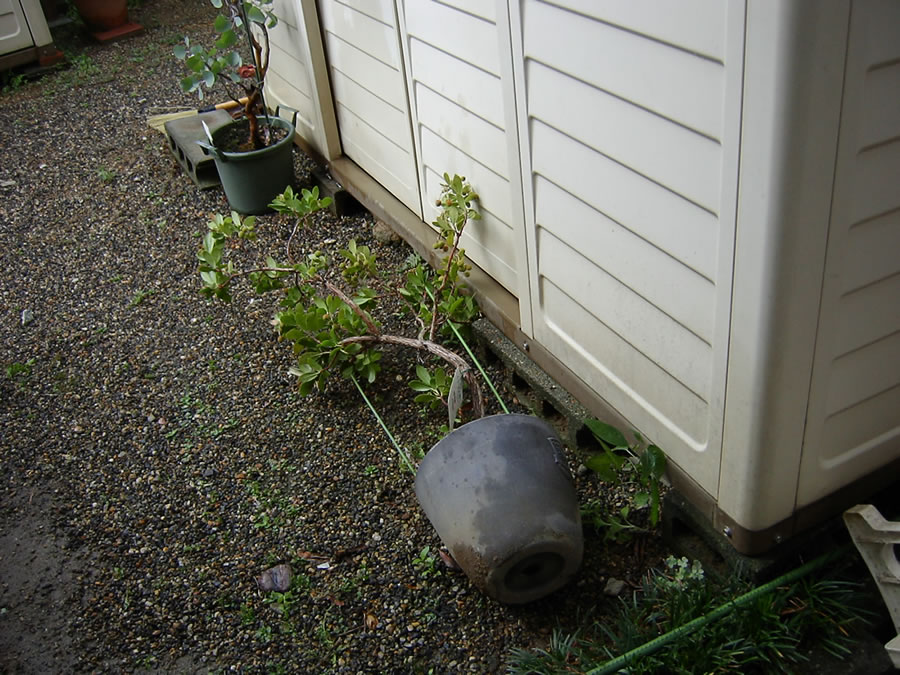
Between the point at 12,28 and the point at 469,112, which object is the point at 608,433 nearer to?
the point at 469,112

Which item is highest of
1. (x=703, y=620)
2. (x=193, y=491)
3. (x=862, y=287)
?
(x=862, y=287)

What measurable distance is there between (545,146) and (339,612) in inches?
51.9

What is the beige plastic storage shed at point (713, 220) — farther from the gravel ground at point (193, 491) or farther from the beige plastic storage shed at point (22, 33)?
the beige plastic storage shed at point (22, 33)

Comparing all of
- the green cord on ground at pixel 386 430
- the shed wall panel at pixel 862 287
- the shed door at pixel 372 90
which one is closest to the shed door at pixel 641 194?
the shed wall panel at pixel 862 287

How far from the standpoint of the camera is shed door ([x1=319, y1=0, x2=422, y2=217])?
338cm

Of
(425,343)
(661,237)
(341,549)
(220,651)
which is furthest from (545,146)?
(220,651)

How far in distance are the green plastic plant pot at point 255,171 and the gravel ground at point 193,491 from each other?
14 centimetres

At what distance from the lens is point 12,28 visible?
238 inches

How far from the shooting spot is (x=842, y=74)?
151 cm

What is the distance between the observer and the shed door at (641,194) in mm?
1731

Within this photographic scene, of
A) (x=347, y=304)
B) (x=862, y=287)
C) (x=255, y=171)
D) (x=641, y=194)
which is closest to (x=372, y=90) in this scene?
(x=255, y=171)

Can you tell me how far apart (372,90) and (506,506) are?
2.13 meters

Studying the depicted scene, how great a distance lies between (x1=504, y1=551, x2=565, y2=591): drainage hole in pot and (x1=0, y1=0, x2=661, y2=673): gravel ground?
0.11 m

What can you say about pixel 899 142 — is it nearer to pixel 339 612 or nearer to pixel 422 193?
pixel 339 612
